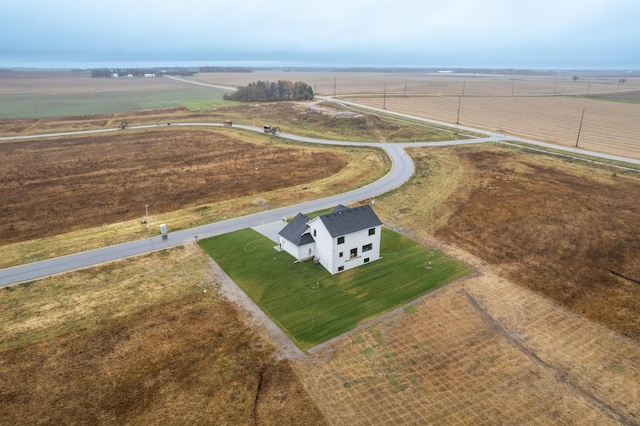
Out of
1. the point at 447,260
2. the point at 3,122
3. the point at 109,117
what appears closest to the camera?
the point at 447,260

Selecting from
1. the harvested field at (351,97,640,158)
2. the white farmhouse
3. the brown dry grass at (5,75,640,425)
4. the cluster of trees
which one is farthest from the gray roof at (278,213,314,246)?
the cluster of trees

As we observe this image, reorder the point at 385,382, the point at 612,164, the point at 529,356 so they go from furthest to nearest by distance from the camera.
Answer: the point at 612,164 → the point at 529,356 → the point at 385,382

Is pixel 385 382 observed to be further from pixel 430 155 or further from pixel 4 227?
pixel 430 155

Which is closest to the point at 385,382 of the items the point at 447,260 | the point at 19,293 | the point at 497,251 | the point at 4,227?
the point at 447,260

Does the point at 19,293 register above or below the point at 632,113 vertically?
below

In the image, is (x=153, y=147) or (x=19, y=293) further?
(x=153, y=147)

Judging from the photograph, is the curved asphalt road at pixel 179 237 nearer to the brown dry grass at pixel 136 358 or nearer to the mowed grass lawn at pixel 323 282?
the brown dry grass at pixel 136 358
